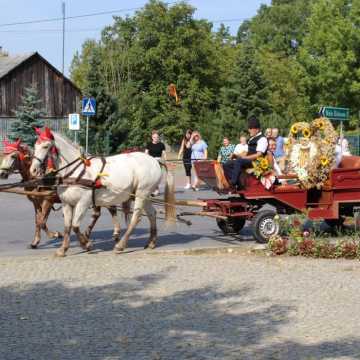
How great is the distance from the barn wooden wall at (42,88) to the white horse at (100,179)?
45175mm

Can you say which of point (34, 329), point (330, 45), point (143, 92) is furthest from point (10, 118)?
point (34, 329)

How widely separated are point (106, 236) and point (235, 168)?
9.59 feet

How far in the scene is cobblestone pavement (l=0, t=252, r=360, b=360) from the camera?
274 inches

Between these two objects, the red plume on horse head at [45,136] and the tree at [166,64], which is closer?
the red plume on horse head at [45,136]

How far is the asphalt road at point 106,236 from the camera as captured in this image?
43.6ft

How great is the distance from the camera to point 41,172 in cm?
1231

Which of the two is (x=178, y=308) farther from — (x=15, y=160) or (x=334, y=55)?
(x=334, y=55)

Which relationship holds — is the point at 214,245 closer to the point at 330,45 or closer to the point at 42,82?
the point at 330,45

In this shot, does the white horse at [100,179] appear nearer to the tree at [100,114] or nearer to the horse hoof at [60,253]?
the horse hoof at [60,253]

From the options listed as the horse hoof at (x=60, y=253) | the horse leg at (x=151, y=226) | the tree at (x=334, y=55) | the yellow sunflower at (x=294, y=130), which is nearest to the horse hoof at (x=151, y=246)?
the horse leg at (x=151, y=226)

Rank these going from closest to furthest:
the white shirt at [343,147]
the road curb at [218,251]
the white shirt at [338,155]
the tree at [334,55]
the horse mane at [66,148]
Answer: the road curb at [218,251] < the horse mane at [66,148] < the white shirt at [338,155] < the white shirt at [343,147] < the tree at [334,55]

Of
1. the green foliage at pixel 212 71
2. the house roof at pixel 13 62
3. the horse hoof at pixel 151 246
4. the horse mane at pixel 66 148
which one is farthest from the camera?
the house roof at pixel 13 62

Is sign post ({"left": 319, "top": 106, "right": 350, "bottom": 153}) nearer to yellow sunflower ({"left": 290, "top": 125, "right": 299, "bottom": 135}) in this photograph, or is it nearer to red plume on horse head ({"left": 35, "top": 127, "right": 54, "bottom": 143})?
yellow sunflower ({"left": 290, "top": 125, "right": 299, "bottom": 135})

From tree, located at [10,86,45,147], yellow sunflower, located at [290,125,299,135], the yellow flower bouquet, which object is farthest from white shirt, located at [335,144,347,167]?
tree, located at [10,86,45,147]
